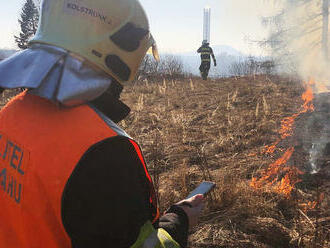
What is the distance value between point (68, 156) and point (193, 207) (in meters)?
0.77

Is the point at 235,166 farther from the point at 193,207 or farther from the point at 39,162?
the point at 39,162

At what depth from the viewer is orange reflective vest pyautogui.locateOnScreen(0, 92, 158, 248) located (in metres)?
0.95

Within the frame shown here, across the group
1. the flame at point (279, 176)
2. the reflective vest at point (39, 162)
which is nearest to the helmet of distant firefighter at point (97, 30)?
the reflective vest at point (39, 162)

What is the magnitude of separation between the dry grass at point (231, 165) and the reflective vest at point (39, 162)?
70.0 inches

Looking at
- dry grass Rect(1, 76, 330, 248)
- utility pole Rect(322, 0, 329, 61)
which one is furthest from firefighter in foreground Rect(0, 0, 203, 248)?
utility pole Rect(322, 0, 329, 61)

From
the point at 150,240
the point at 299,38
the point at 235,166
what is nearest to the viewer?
the point at 150,240

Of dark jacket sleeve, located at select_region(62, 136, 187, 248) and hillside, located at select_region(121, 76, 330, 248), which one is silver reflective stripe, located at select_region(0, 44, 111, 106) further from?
hillside, located at select_region(121, 76, 330, 248)

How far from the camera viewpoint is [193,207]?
4.94ft

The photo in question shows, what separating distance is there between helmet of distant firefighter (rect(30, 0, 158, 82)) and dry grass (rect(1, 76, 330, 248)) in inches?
64.6

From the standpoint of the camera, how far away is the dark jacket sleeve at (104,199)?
0.95 m

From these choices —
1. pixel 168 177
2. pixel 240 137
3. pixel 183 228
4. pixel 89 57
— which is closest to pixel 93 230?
pixel 183 228

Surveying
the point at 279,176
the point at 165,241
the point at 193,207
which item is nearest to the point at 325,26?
the point at 279,176

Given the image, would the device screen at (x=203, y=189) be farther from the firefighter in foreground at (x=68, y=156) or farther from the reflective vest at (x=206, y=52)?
the reflective vest at (x=206, y=52)

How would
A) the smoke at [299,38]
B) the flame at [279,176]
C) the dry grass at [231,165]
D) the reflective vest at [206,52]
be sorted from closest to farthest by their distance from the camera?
the dry grass at [231,165] < the flame at [279,176] < the smoke at [299,38] < the reflective vest at [206,52]
